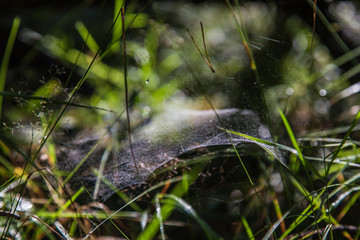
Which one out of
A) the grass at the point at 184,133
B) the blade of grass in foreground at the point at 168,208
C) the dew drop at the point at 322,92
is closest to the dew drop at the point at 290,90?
the grass at the point at 184,133

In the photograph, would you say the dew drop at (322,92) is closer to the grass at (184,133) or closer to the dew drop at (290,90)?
the grass at (184,133)

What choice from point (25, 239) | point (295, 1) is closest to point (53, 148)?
point (25, 239)

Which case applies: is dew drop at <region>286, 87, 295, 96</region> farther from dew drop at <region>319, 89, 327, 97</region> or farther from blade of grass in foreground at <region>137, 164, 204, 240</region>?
blade of grass in foreground at <region>137, 164, 204, 240</region>

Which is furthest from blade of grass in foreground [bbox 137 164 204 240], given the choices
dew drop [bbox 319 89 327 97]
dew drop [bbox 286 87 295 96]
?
dew drop [bbox 319 89 327 97]

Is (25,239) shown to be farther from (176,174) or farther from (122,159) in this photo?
(176,174)

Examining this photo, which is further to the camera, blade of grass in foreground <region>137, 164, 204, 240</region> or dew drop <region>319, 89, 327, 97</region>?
dew drop <region>319, 89, 327, 97</region>
